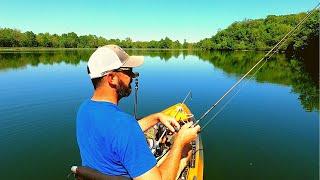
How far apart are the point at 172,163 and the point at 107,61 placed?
123 centimetres

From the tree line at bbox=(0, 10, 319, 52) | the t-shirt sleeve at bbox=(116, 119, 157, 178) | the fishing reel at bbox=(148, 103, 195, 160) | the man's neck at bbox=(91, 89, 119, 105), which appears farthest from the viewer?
the tree line at bbox=(0, 10, 319, 52)

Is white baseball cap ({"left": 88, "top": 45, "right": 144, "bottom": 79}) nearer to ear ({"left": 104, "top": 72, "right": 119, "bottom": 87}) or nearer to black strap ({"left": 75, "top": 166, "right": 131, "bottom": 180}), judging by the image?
ear ({"left": 104, "top": 72, "right": 119, "bottom": 87})

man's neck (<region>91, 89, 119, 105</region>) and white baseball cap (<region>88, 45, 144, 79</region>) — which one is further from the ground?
white baseball cap (<region>88, 45, 144, 79</region>)

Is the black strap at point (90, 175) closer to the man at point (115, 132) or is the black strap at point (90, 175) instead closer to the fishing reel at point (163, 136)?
the man at point (115, 132)

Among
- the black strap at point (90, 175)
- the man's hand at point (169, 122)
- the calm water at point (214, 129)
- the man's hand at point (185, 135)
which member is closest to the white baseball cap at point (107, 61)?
the man's hand at point (185, 135)

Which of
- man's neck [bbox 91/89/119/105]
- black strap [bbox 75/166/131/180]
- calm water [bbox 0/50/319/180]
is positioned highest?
man's neck [bbox 91/89/119/105]

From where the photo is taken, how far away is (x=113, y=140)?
2797mm

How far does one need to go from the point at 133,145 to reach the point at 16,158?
549 inches

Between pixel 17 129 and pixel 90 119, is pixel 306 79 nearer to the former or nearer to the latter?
pixel 17 129

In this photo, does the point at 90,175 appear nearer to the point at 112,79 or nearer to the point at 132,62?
the point at 112,79

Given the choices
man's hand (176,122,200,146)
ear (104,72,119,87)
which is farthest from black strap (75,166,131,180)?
ear (104,72,119,87)

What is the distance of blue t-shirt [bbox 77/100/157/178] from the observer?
9.06 feet

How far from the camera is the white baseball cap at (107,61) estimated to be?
311cm

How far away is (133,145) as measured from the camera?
2744mm
